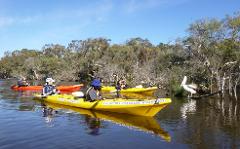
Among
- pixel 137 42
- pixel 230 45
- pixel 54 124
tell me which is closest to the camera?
pixel 54 124

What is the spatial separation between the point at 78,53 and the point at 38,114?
196ft

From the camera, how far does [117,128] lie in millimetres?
17969

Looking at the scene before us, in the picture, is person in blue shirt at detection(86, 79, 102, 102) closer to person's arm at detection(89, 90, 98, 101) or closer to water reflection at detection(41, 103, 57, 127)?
person's arm at detection(89, 90, 98, 101)

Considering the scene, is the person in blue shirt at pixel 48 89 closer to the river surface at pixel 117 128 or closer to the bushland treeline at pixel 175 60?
the river surface at pixel 117 128

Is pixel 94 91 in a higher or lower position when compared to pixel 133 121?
higher

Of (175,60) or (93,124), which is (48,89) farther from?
(175,60)

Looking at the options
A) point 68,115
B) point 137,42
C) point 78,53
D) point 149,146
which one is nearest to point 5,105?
point 68,115

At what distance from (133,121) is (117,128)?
6.79 ft

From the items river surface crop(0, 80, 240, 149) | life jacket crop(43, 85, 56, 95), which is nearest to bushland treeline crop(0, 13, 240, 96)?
river surface crop(0, 80, 240, 149)

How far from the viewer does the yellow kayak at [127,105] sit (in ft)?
65.5

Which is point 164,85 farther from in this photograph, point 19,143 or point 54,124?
point 19,143

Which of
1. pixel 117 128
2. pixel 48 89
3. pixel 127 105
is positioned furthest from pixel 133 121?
pixel 48 89

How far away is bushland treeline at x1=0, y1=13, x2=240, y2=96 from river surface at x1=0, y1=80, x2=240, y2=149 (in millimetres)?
7324

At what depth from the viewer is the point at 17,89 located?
43.9 metres
